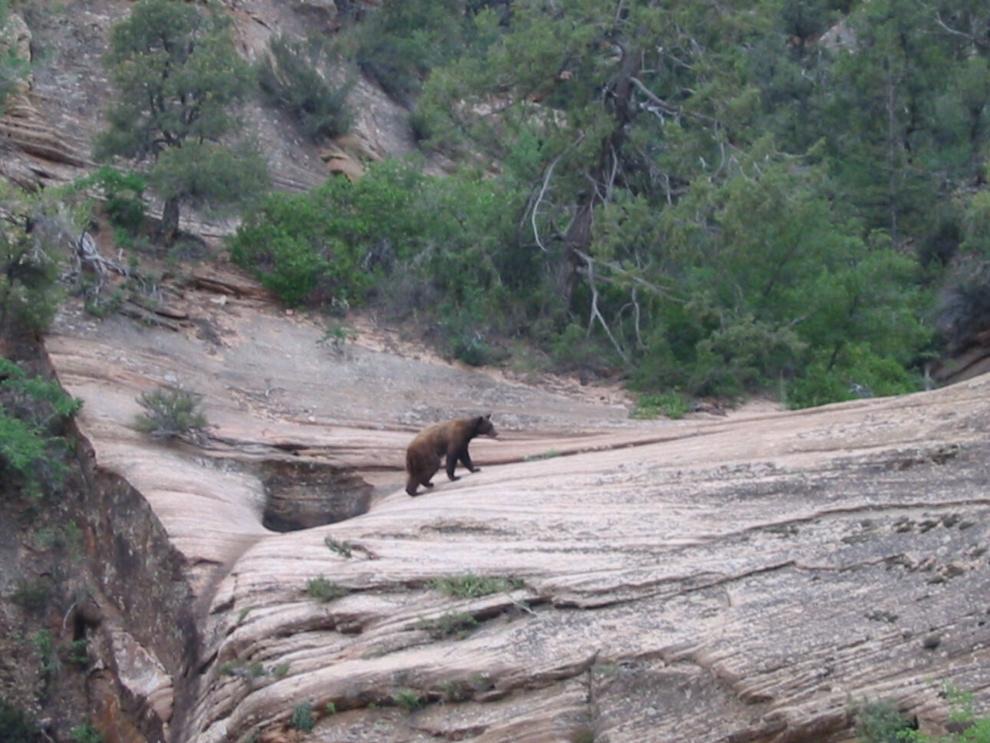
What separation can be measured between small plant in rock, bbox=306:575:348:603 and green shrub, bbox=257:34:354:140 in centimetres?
1951

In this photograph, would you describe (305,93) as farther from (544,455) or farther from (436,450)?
(436,450)

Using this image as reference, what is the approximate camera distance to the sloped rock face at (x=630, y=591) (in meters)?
10.9

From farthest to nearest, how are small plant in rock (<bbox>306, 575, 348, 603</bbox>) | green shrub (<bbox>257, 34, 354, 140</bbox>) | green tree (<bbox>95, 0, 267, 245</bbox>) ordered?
green shrub (<bbox>257, 34, 354, 140</bbox>) < green tree (<bbox>95, 0, 267, 245</bbox>) < small plant in rock (<bbox>306, 575, 348, 603</bbox>)

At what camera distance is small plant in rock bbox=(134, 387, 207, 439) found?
19297mm

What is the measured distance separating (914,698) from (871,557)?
187 cm

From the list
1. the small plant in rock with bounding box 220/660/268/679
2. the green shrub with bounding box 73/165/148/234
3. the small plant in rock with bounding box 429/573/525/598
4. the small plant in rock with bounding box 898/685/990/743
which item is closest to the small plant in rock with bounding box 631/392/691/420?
the green shrub with bounding box 73/165/148/234

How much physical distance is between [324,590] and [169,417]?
6.07 metres

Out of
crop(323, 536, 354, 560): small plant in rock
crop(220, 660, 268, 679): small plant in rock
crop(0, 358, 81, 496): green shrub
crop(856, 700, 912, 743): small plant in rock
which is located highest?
crop(856, 700, 912, 743): small plant in rock

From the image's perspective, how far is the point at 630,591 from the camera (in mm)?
12375

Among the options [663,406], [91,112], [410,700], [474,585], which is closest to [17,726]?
[474,585]

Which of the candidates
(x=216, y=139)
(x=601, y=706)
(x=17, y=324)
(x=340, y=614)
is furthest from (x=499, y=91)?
(x=601, y=706)

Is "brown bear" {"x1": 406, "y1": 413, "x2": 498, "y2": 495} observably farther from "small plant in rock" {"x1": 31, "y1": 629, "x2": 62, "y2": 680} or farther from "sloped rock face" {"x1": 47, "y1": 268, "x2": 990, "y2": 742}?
"small plant in rock" {"x1": 31, "y1": 629, "x2": 62, "y2": 680}

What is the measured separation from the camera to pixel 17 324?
21297 mm

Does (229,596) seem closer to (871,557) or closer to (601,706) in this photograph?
(601,706)
